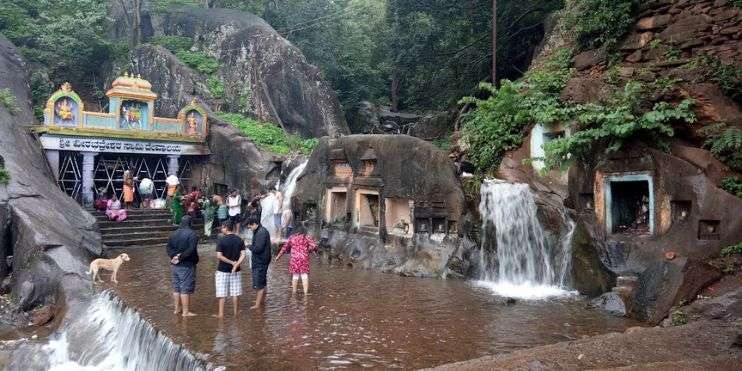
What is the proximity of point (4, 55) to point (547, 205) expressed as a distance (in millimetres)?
23246

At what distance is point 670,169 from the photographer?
35.3 ft

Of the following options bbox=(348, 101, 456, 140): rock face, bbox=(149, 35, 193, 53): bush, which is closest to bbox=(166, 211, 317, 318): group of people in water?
bbox=(348, 101, 456, 140): rock face

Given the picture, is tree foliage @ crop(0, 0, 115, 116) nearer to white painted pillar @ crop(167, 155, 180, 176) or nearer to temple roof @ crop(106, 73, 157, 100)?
temple roof @ crop(106, 73, 157, 100)

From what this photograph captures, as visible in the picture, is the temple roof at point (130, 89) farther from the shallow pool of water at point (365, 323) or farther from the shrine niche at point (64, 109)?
the shallow pool of water at point (365, 323)

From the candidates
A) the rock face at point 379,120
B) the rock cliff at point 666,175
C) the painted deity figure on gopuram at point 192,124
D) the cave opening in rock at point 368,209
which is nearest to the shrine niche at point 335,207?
the cave opening in rock at point 368,209

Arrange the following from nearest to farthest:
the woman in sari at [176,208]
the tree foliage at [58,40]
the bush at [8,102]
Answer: the bush at [8,102], the woman in sari at [176,208], the tree foliage at [58,40]

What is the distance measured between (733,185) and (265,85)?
22.3 meters

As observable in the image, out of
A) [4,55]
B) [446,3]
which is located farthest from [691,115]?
[4,55]

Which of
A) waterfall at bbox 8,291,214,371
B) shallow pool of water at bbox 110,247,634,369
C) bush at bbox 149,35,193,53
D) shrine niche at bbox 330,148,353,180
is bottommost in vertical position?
waterfall at bbox 8,291,214,371

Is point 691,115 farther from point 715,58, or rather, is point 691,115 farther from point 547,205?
point 547,205

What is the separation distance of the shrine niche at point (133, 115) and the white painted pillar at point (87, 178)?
1754 millimetres

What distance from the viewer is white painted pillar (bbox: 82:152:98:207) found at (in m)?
21.7

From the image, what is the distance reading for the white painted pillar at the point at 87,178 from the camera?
2166 cm

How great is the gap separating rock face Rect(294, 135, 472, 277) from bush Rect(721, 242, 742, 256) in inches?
216
